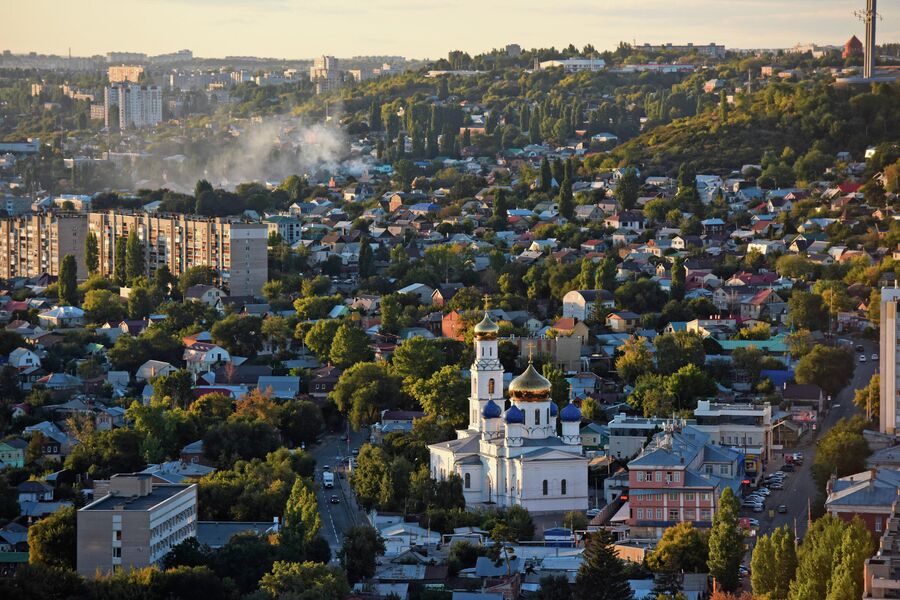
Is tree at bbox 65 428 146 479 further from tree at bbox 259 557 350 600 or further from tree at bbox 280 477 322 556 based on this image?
tree at bbox 259 557 350 600

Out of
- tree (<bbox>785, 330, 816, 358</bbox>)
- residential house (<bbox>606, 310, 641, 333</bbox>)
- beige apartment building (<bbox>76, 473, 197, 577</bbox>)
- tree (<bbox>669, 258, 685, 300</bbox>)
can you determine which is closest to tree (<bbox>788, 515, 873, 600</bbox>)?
beige apartment building (<bbox>76, 473, 197, 577</bbox>)

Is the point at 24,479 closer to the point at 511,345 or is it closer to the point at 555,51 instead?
the point at 511,345

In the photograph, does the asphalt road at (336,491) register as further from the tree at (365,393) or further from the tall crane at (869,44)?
the tall crane at (869,44)

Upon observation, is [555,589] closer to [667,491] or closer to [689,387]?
[667,491]

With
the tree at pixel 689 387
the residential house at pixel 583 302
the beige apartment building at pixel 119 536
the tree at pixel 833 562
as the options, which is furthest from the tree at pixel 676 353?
the tree at pixel 833 562

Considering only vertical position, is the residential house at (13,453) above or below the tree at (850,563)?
below

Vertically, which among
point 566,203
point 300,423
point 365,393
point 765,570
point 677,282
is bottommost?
point 765,570

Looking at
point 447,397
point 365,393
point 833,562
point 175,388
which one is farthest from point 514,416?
point 175,388
